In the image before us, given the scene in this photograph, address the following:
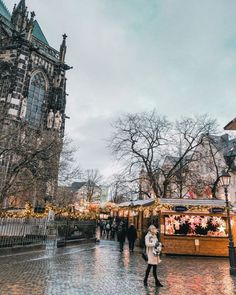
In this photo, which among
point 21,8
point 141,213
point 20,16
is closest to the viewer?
point 141,213

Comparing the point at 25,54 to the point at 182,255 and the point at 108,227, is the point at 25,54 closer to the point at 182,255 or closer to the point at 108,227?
the point at 108,227

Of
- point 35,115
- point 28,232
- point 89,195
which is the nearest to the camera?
point 28,232

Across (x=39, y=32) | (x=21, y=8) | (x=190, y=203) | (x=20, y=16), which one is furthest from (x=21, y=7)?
(x=190, y=203)

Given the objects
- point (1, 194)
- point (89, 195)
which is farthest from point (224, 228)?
point (89, 195)

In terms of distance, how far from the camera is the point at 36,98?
35094 mm

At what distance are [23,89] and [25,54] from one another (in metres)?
4.44

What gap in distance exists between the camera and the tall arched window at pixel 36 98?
34125mm

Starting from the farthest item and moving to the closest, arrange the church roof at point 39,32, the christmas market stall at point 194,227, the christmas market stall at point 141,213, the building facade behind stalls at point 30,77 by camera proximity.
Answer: the church roof at point 39,32, the building facade behind stalls at point 30,77, the christmas market stall at point 141,213, the christmas market stall at point 194,227

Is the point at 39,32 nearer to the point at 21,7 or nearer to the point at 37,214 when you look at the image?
the point at 21,7

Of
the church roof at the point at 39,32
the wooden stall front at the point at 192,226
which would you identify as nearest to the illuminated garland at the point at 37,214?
the wooden stall front at the point at 192,226

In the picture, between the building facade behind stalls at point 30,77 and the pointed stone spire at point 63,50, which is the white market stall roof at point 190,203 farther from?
the pointed stone spire at point 63,50

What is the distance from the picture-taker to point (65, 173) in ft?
86.3

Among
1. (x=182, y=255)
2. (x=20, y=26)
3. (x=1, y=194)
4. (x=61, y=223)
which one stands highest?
(x=20, y=26)

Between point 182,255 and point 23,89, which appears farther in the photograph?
point 23,89
